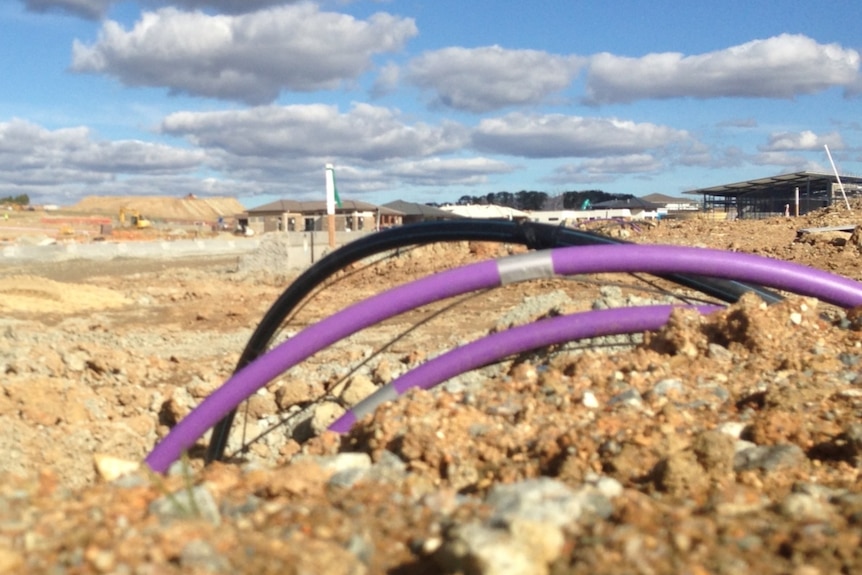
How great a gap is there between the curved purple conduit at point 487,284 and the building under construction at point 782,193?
109ft

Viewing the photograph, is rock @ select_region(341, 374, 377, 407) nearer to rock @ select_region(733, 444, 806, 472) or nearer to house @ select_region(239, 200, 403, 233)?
rock @ select_region(733, 444, 806, 472)

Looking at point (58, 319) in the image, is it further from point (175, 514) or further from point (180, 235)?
point (180, 235)

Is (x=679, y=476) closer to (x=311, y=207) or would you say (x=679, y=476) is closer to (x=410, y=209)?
(x=410, y=209)

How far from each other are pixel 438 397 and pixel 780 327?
2.15 metres

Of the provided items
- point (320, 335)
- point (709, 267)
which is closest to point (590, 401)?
point (709, 267)

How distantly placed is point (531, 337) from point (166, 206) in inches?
4287

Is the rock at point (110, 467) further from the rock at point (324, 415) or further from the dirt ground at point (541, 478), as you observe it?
the rock at point (324, 415)

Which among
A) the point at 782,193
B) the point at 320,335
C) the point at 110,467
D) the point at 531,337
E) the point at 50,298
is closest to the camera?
the point at 110,467

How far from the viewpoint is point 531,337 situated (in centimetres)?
557

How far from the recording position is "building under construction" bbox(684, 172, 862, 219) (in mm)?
39188

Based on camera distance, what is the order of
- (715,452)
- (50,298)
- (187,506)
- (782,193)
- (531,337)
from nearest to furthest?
1. (187,506)
2. (715,452)
3. (531,337)
4. (50,298)
5. (782,193)

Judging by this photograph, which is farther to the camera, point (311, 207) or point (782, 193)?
point (311, 207)

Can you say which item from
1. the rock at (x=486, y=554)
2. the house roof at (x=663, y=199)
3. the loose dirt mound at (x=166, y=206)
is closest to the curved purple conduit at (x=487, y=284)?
the rock at (x=486, y=554)

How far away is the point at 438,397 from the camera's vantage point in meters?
4.92
